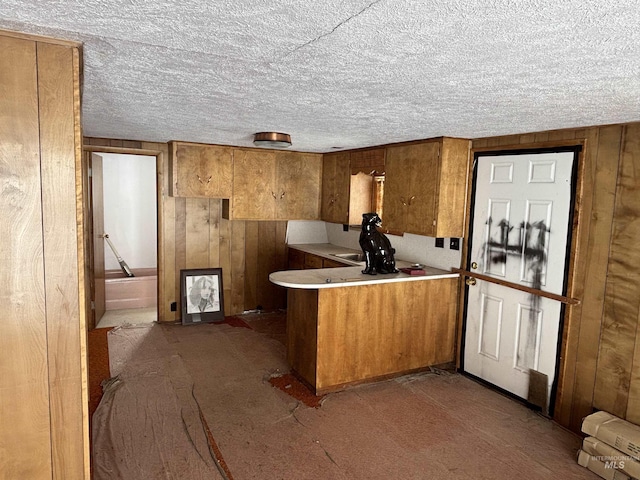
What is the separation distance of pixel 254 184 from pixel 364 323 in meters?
2.18

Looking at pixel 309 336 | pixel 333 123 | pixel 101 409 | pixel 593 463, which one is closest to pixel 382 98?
pixel 333 123

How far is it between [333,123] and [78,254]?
6.33 feet

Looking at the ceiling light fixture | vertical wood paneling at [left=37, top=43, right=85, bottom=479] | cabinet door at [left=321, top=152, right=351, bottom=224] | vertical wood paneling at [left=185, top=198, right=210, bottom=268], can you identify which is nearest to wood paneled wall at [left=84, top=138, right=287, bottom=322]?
vertical wood paneling at [left=185, top=198, right=210, bottom=268]

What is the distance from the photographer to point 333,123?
2938mm

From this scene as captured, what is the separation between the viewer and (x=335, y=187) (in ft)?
16.5

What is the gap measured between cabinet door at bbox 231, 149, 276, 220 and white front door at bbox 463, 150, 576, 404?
229 cm

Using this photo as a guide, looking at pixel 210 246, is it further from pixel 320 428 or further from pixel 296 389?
pixel 320 428

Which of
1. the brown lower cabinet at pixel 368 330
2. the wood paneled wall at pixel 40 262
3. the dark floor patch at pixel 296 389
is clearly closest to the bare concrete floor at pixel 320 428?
the dark floor patch at pixel 296 389

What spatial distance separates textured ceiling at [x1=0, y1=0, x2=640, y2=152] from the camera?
3.59 ft

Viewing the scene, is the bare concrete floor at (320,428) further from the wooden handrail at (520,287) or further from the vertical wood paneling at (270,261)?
the vertical wood paneling at (270,261)

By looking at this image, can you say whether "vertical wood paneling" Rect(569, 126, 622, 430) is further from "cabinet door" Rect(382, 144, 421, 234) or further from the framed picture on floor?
the framed picture on floor

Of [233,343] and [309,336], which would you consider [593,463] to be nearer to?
[309,336]

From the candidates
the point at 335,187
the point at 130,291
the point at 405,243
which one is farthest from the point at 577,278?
the point at 130,291

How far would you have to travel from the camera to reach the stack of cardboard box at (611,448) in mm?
2342
